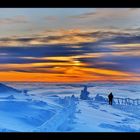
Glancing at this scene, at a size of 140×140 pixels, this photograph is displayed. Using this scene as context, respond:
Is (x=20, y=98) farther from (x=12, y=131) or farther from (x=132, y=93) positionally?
(x=132, y=93)

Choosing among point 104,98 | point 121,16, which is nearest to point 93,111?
point 104,98

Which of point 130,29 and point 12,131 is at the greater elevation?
point 130,29

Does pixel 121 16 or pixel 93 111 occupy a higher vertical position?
pixel 121 16

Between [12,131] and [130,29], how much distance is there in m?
0.92

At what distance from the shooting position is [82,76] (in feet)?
24.6

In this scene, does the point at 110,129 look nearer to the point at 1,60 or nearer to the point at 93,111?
the point at 93,111

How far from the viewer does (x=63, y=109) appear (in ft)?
24.5

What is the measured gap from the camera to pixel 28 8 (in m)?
7.46

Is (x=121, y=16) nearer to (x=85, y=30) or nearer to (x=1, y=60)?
(x=85, y=30)

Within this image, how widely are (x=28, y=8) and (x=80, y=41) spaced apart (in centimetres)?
36

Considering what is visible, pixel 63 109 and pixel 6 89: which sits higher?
pixel 6 89

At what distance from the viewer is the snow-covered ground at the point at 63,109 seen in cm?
745

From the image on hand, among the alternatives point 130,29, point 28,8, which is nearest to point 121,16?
point 130,29

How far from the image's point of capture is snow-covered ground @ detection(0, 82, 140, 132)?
7.45 metres
